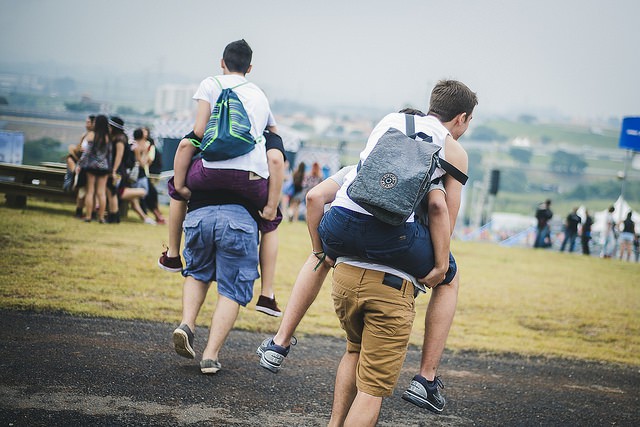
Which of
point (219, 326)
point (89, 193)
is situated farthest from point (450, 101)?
point (89, 193)

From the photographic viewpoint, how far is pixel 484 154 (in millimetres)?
121500

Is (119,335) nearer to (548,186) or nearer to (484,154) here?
(548,186)

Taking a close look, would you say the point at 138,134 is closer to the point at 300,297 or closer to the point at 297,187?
the point at 297,187

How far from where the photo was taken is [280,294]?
9.19 metres

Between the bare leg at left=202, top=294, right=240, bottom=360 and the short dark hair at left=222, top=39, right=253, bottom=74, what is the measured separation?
1629 mm

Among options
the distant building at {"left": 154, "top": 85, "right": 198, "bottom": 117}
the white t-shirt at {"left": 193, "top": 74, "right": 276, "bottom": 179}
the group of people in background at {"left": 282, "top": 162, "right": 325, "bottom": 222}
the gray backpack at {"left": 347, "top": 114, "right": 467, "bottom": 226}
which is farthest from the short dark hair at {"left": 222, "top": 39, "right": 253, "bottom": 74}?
Answer: the distant building at {"left": 154, "top": 85, "right": 198, "bottom": 117}

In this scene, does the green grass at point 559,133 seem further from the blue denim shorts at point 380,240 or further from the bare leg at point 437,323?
the blue denim shorts at point 380,240

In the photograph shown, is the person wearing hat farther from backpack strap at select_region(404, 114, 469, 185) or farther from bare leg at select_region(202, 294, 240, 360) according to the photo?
backpack strap at select_region(404, 114, 469, 185)

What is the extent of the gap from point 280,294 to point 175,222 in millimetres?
3962

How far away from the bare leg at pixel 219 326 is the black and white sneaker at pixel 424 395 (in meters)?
1.52

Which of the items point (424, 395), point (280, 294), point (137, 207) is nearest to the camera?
point (424, 395)

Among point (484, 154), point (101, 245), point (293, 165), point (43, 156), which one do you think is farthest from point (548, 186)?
point (101, 245)

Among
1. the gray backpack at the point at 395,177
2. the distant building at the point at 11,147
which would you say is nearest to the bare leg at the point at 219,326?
the gray backpack at the point at 395,177

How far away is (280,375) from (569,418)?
2.09 metres
